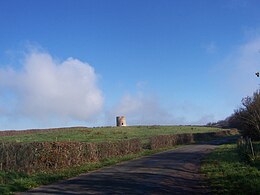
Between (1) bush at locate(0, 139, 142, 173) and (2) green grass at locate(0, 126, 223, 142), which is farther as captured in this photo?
(2) green grass at locate(0, 126, 223, 142)

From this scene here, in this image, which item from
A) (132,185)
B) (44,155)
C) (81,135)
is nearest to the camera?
(132,185)

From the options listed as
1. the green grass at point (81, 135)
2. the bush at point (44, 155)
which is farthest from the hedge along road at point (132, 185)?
the green grass at point (81, 135)

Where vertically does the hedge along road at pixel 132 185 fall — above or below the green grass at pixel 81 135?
below

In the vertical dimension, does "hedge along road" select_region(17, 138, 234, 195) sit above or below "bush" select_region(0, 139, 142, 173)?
below

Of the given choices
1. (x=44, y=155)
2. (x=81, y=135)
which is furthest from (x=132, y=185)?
(x=81, y=135)

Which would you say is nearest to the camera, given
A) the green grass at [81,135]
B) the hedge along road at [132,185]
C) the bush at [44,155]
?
the hedge along road at [132,185]

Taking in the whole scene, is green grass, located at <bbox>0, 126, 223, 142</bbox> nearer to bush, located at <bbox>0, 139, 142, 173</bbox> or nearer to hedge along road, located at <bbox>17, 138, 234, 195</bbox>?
bush, located at <bbox>0, 139, 142, 173</bbox>

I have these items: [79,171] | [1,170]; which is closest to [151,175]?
[79,171]

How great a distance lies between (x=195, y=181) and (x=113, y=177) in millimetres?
3897

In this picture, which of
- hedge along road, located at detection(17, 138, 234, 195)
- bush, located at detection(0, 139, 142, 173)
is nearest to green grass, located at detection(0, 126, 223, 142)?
bush, located at detection(0, 139, 142, 173)

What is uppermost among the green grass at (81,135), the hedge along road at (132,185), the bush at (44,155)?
the green grass at (81,135)

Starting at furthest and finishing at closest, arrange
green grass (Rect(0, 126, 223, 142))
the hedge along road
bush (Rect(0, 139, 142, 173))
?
green grass (Rect(0, 126, 223, 142))
bush (Rect(0, 139, 142, 173))
the hedge along road

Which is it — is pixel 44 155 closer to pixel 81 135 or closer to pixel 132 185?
pixel 132 185

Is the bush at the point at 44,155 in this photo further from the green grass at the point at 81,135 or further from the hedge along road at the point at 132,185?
the green grass at the point at 81,135
